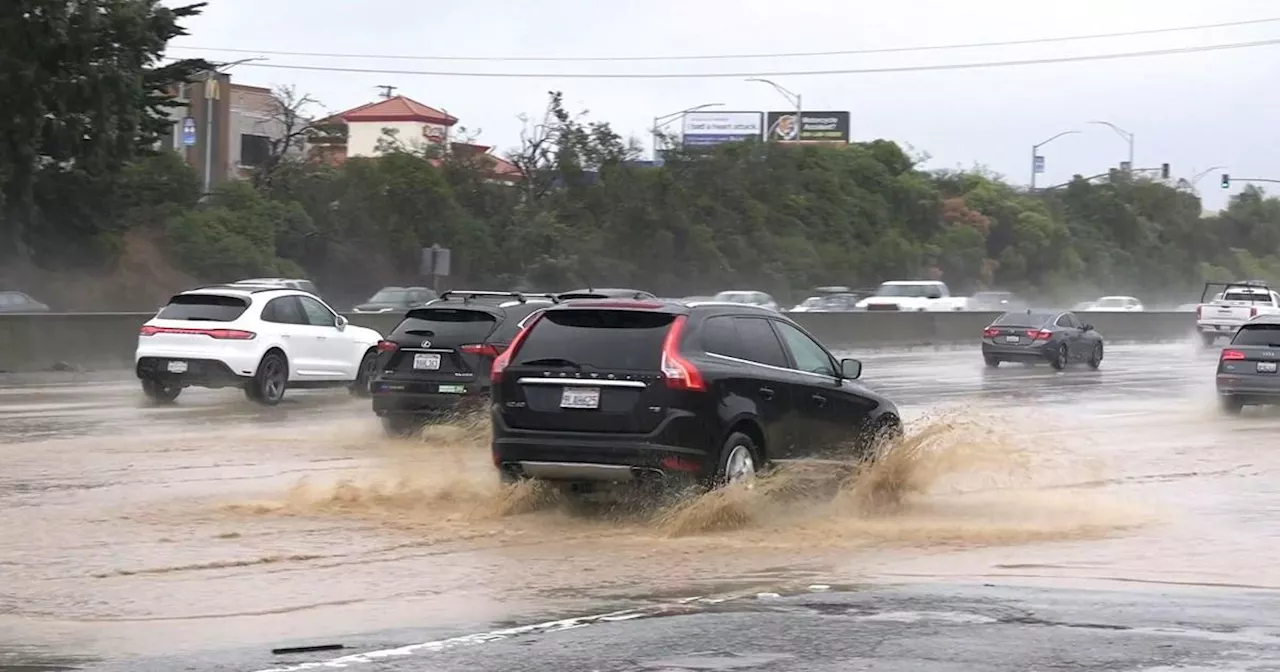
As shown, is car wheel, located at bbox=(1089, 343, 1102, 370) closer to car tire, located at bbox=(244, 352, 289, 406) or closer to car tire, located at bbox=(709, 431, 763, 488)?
car tire, located at bbox=(244, 352, 289, 406)

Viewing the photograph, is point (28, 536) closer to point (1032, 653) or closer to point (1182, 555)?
point (1032, 653)

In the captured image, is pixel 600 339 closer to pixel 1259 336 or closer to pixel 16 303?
pixel 1259 336

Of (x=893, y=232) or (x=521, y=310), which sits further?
(x=893, y=232)

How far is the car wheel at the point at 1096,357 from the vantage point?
131 feet

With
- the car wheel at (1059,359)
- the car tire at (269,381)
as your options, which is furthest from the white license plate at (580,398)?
the car wheel at (1059,359)

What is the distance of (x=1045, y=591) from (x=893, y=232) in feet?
248

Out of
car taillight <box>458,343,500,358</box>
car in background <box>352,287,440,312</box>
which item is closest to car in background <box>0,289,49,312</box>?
car in background <box>352,287,440,312</box>

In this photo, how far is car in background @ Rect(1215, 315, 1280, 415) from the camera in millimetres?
25594

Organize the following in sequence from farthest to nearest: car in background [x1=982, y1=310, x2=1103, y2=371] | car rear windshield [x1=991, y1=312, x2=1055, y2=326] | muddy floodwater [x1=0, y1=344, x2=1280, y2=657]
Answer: car rear windshield [x1=991, y1=312, x2=1055, y2=326] → car in background [x1=982, y1=310, x2=1103, y2=371] → muddy floodwater [x1=0, y1=344, x2=1280, y2=657]

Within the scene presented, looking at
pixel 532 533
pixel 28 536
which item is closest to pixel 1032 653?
pixel 532 533

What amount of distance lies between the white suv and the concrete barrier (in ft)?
26.6

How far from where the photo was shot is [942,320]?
5141 cm

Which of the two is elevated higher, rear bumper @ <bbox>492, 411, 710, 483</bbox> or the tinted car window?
the tinted car window

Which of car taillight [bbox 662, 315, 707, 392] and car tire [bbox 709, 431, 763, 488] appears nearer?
car taillight [bbox 662, 315, 707, 392]
